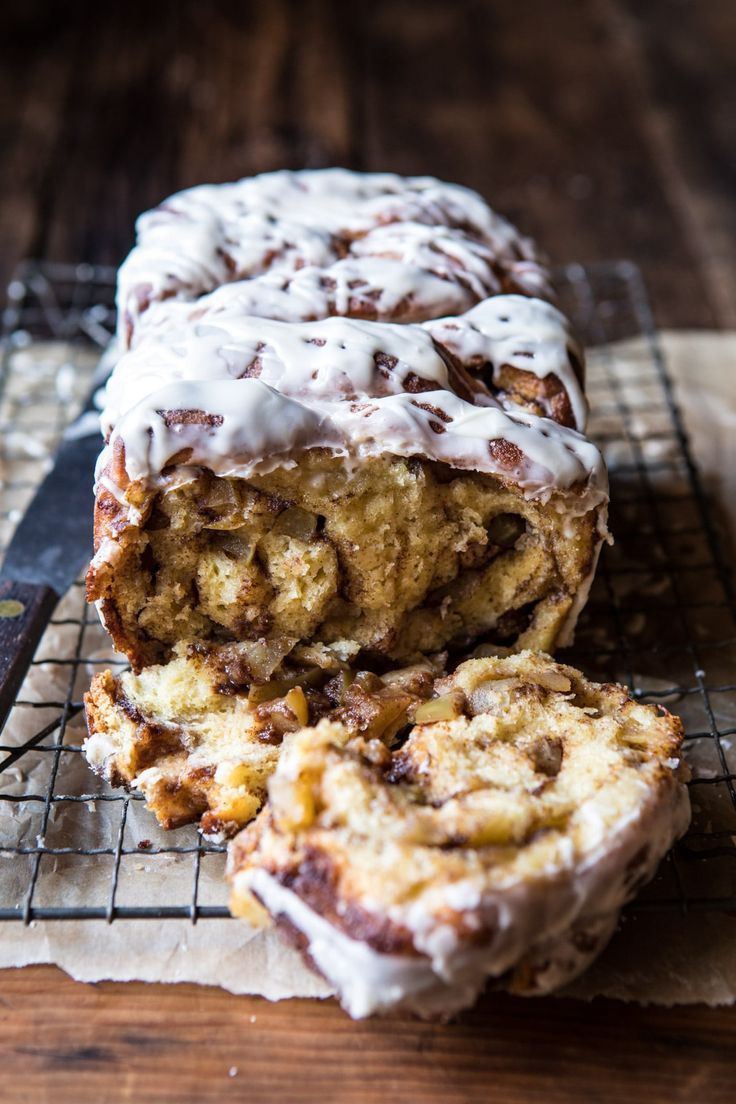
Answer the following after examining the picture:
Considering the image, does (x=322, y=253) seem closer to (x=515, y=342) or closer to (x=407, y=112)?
(x=515, y=342)

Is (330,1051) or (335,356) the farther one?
(335,356)

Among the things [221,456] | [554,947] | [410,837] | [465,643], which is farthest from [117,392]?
[554,947]

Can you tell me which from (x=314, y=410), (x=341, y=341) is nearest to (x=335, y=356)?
(x=341, y=341)

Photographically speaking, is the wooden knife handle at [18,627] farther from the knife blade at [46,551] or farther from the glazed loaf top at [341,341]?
the glazed loaf top at [341,341]

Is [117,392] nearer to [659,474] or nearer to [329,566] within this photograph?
[329,566]

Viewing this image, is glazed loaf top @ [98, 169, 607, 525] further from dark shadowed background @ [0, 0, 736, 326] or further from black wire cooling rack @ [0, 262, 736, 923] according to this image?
dark shadowed background @ [0, 0, 736, 326]

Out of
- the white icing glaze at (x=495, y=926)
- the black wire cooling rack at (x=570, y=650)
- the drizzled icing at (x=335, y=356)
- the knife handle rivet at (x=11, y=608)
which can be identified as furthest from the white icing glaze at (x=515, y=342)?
the knife handle rivet at (x=11, y=608)

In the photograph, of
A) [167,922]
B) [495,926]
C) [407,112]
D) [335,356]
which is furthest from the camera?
[407,112]
